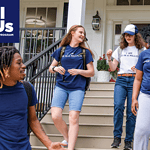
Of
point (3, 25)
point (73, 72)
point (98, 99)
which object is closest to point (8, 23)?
point (3, 25)

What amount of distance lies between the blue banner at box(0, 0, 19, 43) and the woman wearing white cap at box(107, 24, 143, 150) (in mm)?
4602

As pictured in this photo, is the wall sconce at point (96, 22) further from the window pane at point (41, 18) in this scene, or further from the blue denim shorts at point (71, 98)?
the blue denim shorts at point (71, 98)

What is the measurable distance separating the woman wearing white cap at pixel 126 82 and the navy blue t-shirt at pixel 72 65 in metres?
0.39

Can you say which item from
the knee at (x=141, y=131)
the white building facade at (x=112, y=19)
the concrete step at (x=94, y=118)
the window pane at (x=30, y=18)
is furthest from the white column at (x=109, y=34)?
the knee at (x=141, y=131)

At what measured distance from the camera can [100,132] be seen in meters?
4.16

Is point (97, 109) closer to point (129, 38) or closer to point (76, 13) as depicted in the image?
point (129, 38)

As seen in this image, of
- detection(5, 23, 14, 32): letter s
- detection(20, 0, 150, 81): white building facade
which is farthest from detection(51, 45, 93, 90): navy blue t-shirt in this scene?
detection(5, 23, 14, 32): letter s

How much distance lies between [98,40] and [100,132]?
156 inches

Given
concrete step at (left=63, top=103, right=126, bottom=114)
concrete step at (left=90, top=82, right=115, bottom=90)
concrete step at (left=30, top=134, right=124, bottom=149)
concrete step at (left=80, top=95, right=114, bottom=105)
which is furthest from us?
concrete step at (left=90, top=82, right=115, bottom=90)

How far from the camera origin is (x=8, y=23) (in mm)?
7703

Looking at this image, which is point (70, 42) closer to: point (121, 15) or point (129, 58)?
point (129, 58)

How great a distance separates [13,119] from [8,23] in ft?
21.4

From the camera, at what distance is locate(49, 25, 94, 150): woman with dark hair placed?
3.23 m

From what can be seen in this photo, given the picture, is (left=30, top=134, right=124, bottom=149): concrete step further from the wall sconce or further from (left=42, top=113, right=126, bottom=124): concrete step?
the wall sconce
